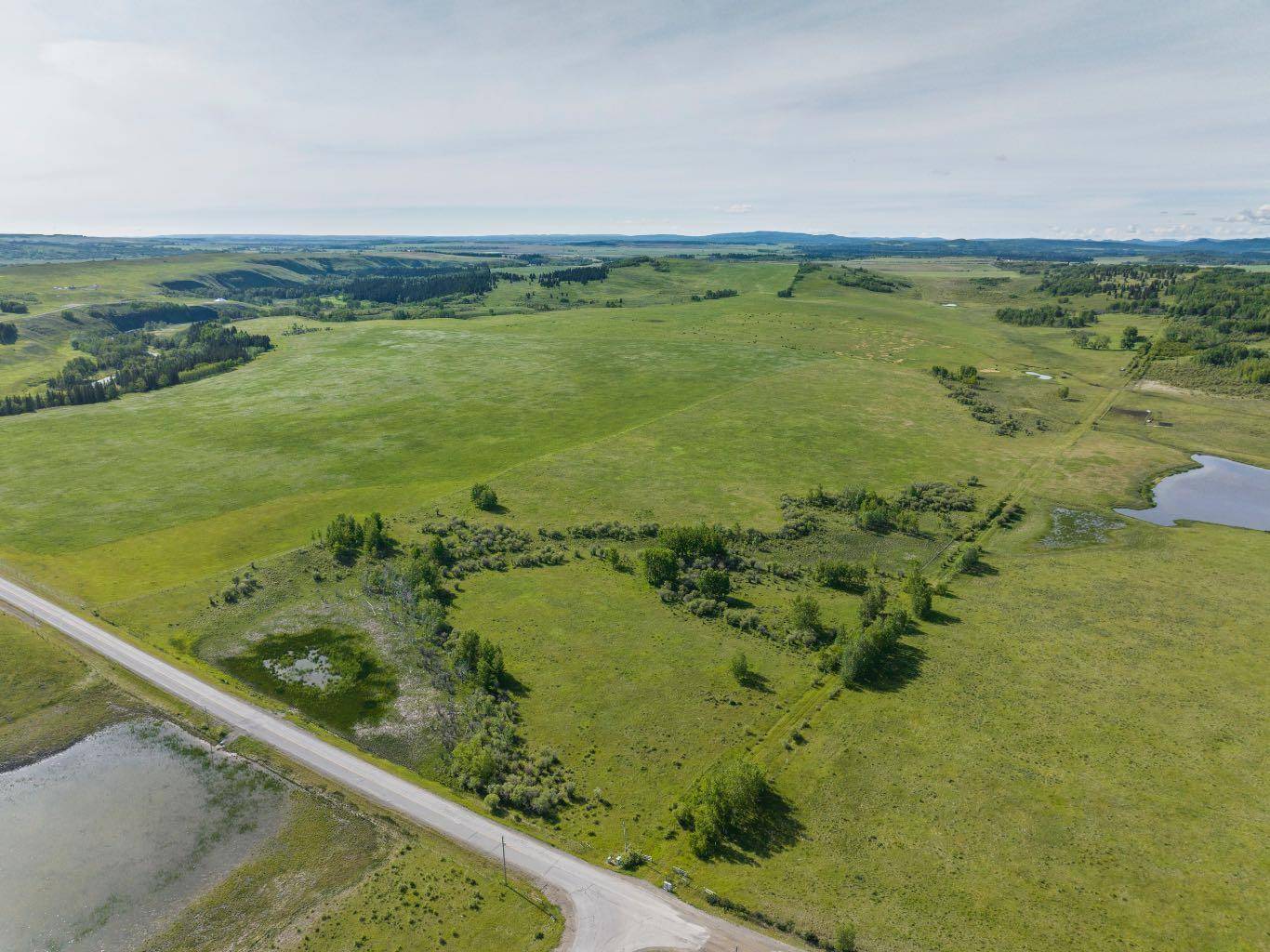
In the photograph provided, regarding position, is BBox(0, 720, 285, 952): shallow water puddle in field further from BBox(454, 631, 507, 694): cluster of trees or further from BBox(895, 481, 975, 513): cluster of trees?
BBox(895, 481, 975, 513): cluster of trees

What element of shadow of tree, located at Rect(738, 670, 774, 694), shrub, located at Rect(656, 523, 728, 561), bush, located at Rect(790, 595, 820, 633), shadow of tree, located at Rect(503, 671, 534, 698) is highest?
shrub, located at Rect(656, 523, 728, 561)

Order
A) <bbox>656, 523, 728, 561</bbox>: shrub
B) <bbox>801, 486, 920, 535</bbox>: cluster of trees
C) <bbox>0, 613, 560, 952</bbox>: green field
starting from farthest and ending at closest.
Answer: <bbox>801, 486, 920, 535</bbox>: cluster of trees
<bbox>656, 523, 728, 561</bbox>: shrub
<bbox>0, 613, 560, 952</bbox>: green field

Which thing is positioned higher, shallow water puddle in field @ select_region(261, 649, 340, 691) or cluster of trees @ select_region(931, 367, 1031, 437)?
cluster of trees @ select_region(931, 367, 1031, 437)

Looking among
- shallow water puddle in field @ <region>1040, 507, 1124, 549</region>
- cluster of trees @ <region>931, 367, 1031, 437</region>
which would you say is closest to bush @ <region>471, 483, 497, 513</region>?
shallow water puddle in field @ <region>1040, 507, 1124, 549</region>

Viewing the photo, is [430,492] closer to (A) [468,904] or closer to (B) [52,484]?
(B) [52,484]

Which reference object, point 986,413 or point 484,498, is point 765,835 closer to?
point 484,498

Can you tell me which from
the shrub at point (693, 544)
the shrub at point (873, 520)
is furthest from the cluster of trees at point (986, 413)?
the shrub at point (693, 544)

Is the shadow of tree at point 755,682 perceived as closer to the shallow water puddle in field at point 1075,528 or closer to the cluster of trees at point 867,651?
the cluster of trees at point 867,651

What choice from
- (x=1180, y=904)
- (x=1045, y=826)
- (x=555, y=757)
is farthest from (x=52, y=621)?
(x=1180, y=904)
